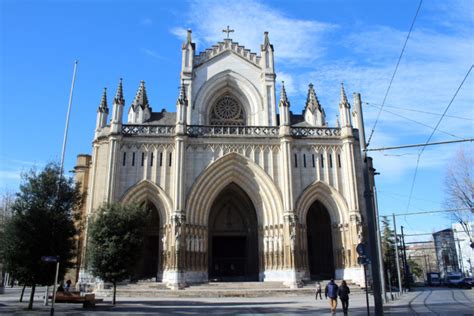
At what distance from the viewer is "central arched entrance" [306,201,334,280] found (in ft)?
106

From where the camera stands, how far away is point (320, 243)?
33219mm

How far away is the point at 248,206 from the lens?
33375 mm

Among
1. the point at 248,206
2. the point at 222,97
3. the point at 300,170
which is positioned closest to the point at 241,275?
the point at 248,206

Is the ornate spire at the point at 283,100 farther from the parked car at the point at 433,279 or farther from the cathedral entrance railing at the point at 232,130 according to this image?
the parked car at the point at 433,279

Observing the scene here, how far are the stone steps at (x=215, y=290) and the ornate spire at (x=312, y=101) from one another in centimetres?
1787

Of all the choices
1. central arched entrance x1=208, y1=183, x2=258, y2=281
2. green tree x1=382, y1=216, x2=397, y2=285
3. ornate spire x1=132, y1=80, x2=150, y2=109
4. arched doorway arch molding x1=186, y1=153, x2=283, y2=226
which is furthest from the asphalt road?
green tree x1=382, y1=216, x2=397, y2=285

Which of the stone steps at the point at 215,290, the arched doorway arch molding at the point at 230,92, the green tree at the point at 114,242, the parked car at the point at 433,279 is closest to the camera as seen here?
the green tree at the point at 114,242

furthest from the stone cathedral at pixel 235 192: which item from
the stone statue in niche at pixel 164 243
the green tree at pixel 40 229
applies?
the green tree at pixel 40 229

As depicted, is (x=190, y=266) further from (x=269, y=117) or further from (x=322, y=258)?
(x=269, y=117)

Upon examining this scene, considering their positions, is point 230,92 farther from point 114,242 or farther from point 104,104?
point 114,242

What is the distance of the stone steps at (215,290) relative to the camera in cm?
2498

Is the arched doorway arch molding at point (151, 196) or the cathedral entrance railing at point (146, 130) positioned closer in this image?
the arched doorway arch molding at point (151, 196)

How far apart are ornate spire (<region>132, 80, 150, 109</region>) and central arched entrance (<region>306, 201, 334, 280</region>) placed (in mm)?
18577

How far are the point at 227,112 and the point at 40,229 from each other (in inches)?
853
